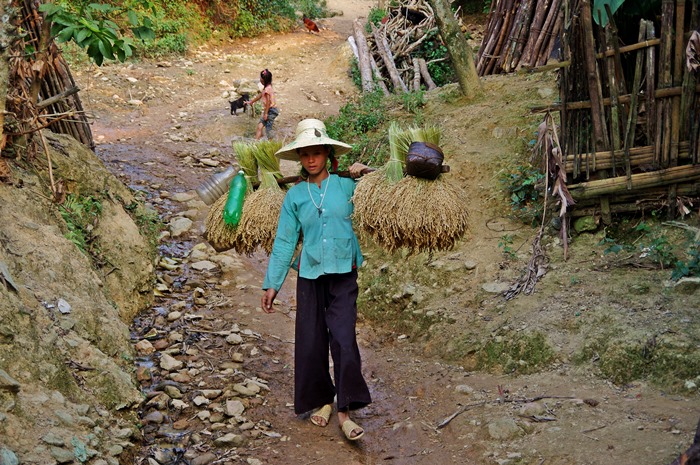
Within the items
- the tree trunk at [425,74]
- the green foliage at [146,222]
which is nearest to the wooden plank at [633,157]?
the green foliage at [146,222]

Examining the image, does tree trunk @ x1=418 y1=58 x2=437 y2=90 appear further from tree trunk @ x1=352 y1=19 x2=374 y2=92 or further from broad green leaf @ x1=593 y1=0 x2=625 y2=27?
broad green leaf @ x1=593 y1=0 x2=625 y2=27

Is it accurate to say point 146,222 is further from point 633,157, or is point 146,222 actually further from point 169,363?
point 633,157

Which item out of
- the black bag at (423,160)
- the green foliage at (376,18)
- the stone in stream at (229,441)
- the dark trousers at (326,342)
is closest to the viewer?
the black bag at (423,160)

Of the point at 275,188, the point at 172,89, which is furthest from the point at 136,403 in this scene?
the point at 172,89

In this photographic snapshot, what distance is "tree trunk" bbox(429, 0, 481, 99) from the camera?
25.1 ft

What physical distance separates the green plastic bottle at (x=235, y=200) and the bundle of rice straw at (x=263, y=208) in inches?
1.2

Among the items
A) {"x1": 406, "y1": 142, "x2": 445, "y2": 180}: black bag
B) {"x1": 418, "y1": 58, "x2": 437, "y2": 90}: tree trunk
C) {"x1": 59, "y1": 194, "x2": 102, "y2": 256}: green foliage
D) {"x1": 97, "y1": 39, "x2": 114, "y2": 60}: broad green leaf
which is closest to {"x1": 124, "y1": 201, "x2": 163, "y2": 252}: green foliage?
{"x1": 59, "y1": 194, "x2": 102, "y2": 256}: green foliage

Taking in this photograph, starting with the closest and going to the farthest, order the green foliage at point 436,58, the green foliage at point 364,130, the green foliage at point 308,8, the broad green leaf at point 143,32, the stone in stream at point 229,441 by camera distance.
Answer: the stone in stream at point 229,441
the broad green leaf at point 143,32
the green foliage at point 364,130
the green foliage at point 436,58
the green foliage at point 308,8

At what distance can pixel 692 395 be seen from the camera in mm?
3486

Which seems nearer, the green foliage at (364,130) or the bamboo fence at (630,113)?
the bamboo fence at (630,113)

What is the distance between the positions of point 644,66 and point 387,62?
752 cm

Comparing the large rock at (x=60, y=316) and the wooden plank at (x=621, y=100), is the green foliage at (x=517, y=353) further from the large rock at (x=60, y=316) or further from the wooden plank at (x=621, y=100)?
the large rock at (x=60, y=316)

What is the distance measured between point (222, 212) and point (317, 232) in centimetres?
72

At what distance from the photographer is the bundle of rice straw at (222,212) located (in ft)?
13.6
